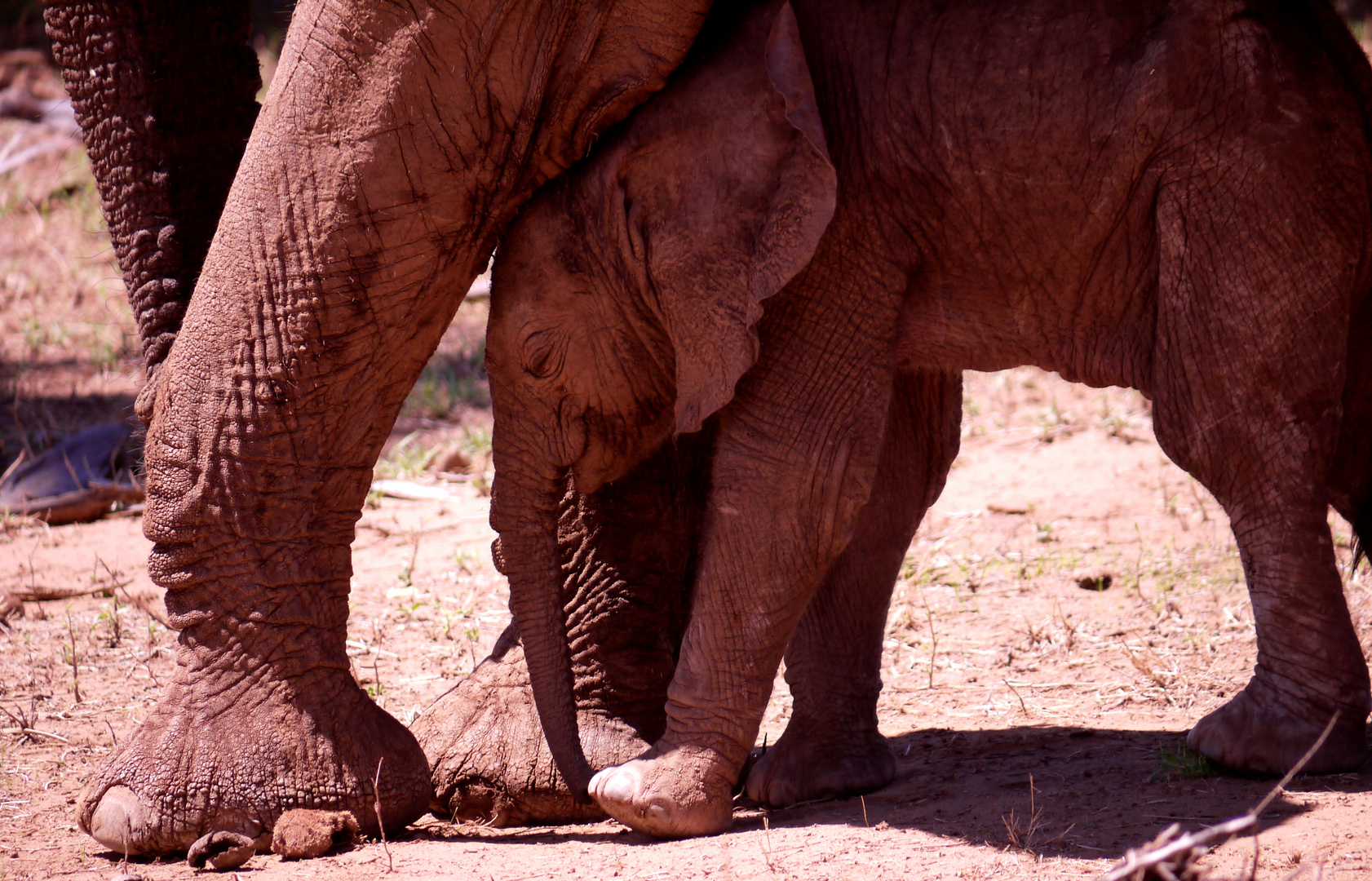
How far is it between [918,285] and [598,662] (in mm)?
1439

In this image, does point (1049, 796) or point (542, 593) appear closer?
point (1049, 796)

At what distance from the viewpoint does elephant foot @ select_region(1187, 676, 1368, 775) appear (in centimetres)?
387

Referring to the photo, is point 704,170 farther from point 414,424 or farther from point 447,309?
point 414,424

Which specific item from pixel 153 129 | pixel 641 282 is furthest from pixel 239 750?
pixel 153 129

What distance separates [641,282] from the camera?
400cm

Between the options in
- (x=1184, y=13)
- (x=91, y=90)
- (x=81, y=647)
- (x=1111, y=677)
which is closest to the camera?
(x=1184, y=13)

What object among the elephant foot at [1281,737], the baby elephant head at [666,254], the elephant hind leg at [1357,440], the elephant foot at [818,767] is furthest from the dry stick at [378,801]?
the elephant hind leg at [1357,440]

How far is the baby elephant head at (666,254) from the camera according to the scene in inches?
151

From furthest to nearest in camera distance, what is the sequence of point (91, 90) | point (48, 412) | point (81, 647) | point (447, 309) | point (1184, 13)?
point (48, 412) → point (81, 647) → point (91, 90) → point (447, 309) → point (1184, 13)

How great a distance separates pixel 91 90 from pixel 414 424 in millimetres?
4325

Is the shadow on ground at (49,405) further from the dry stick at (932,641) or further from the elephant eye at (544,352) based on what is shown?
the elephant eye at (544,352)

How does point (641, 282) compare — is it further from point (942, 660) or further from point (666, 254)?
point (942, 660)

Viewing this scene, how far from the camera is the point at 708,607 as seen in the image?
3.93 m

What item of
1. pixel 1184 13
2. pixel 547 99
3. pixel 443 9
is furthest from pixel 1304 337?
pixel 443 9
